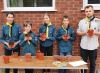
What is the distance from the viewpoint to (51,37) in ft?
21.6

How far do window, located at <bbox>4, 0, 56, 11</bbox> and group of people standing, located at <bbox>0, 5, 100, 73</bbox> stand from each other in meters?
0.42

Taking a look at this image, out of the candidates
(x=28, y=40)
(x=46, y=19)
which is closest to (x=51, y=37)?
(x=46, y=19)

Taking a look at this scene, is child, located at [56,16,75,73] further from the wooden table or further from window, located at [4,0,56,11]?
the wooden table

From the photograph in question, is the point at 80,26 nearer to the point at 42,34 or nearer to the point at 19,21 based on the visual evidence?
the point at 42,34

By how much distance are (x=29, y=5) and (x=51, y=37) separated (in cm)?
111

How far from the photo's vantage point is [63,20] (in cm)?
670

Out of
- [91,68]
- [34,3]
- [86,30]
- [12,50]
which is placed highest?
[34,3]

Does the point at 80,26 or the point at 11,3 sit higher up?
the point at 11,3

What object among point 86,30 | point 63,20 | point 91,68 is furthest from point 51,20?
point 91,68

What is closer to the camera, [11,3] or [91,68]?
[91,68]

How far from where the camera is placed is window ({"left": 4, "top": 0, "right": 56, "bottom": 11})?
7.09 meters

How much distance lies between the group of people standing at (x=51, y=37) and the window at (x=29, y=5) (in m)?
0.42

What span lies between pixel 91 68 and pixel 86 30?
913 mm

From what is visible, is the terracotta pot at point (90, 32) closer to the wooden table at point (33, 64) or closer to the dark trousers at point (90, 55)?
the dark trousers at point (90, 55)
